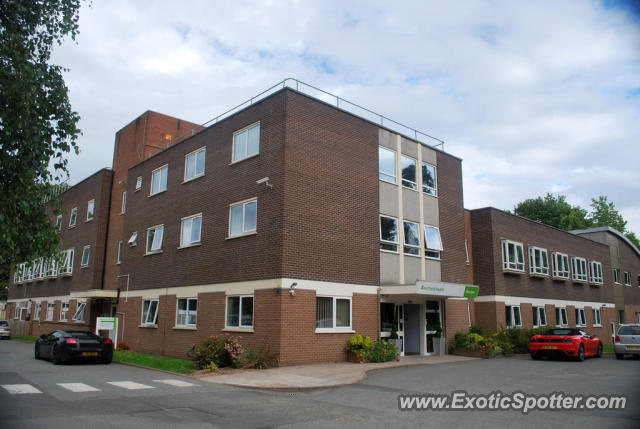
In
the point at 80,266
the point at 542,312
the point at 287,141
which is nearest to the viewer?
the point at 287,141

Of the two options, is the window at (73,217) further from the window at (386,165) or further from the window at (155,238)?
the window at (386,165)

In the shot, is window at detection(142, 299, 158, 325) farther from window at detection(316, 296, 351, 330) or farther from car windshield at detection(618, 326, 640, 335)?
car windshield at detection(618, 326, 640, 335)

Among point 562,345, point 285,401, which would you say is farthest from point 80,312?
point 562,345

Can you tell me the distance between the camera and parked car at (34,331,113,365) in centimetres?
1770

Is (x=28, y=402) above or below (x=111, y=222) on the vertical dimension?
below

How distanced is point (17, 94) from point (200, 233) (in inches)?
486

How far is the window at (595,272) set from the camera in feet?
117

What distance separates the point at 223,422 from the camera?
8.19 metres

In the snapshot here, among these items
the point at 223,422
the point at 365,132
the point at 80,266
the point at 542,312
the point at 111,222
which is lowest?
the point at 223,422

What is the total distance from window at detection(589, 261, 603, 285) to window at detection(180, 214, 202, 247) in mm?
28280

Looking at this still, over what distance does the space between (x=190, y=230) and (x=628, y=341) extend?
19.7 meters

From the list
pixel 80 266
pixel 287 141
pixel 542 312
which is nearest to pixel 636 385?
pixel 287 141

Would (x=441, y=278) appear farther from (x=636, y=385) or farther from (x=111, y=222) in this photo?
(x=111, y=222)

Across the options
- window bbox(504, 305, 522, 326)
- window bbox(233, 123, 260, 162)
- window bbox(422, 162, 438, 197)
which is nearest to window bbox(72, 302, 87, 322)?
window bbox(233, 123, 260, 162)
